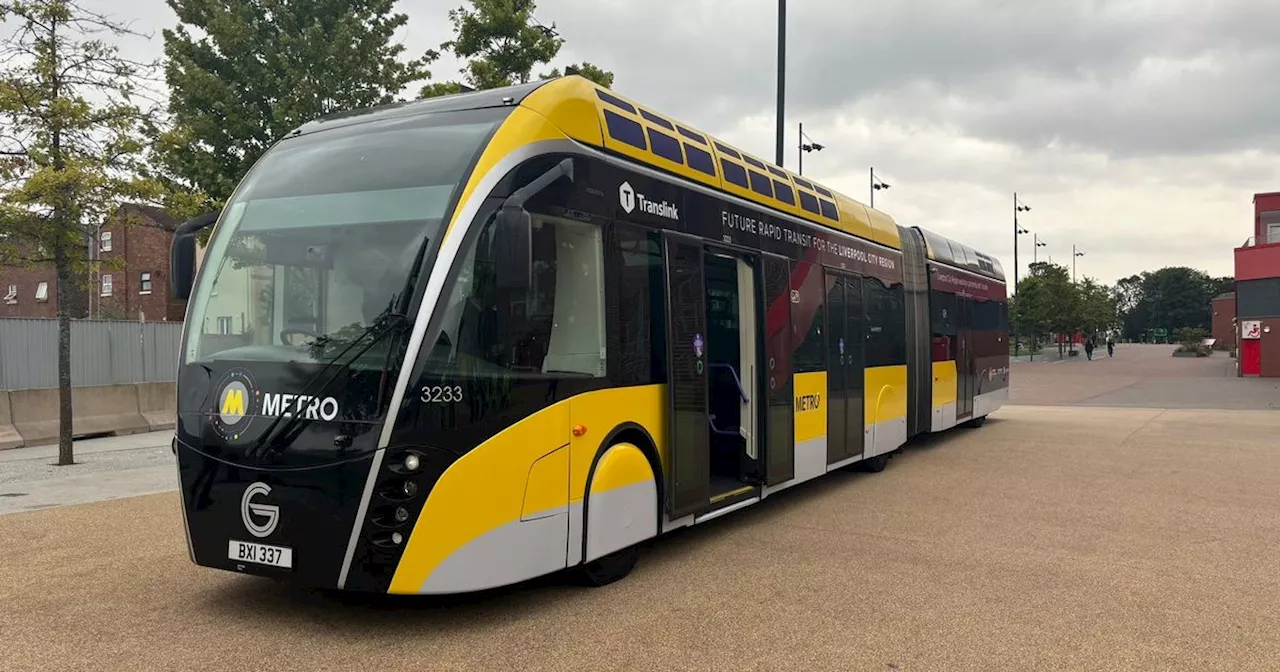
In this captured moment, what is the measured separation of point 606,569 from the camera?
6.06 meters

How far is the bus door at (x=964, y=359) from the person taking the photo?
14.7m

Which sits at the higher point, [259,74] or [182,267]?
[259,74]

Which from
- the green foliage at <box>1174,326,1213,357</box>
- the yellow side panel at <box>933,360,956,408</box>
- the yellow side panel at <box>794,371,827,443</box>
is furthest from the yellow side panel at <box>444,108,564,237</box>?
the green foliage at <box>1174,326,1213,357</box>

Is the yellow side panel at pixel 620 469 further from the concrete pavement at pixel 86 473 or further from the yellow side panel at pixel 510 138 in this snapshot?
the concrete pavement at pixel 86 473

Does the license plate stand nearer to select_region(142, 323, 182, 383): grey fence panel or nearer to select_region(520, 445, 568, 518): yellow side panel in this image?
select_region(520, 445, 568, 518): yellow side panel

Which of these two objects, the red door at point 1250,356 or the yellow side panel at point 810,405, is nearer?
the yellow side panel at point 810,405

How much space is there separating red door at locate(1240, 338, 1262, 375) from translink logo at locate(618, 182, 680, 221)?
1513 inches

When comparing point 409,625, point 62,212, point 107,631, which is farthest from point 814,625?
point 62,212

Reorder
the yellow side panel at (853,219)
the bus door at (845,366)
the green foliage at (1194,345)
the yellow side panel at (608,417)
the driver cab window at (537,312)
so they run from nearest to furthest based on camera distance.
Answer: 1. the driver cab window at (537,312)
2. the yellow side panel at (608,417)
3. the bus door at (845,366)
4. the yellow side panel at (853,219)
5. the green foliage at (1194,345)

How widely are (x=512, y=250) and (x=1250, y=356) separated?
134 feet

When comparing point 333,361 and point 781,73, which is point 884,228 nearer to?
point 781,73

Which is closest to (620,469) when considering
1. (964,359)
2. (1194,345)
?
(964,359)

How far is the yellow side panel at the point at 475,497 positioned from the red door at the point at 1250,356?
131 feet

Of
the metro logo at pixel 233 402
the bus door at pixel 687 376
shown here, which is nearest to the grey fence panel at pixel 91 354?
the metro logo at pixel 233 402
